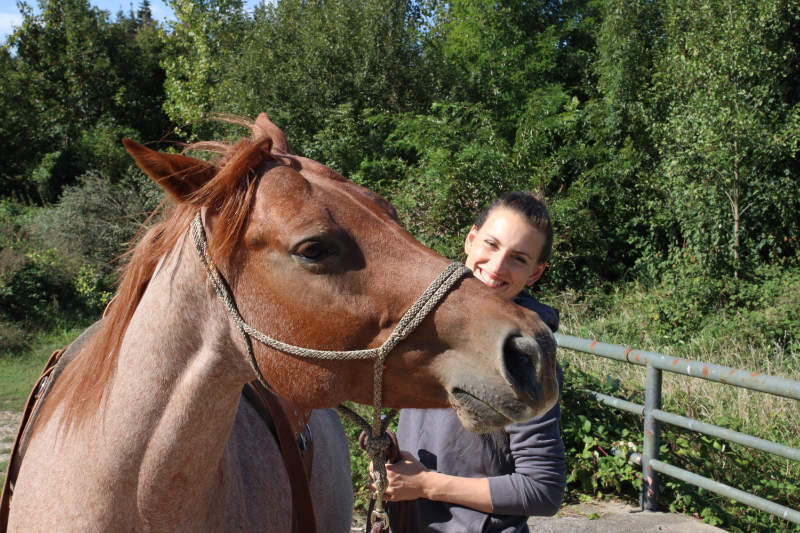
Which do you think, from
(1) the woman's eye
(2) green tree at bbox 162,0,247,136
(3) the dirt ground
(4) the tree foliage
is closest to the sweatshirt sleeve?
(1) the woman's eye

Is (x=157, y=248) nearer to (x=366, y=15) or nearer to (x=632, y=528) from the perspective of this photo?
(x=632, y=528)

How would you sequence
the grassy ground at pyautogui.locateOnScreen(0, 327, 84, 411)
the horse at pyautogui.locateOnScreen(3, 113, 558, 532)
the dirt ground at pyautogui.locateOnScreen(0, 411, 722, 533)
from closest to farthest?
the horse at pyautogui.locateOnScreen(3, 113, 558, 532)
the dirt ground at pyautogui.locateOnScreen(0, 411, 722, 533)
the grassy ground at pyautogui.locateOnScreen(0, 327, 84, 411)

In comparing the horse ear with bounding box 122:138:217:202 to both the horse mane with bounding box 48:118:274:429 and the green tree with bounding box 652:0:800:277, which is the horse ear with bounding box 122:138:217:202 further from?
the green tree with bounding box 652:0:800:277

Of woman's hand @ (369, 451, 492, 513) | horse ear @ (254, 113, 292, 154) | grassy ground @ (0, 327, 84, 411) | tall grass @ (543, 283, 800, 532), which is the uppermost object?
horse ear @ (254, 113, 292, 154)

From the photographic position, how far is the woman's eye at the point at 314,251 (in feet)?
4.56

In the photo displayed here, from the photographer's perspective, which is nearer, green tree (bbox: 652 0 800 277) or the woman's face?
the woman's face

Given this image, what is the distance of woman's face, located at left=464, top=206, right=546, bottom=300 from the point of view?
77.2 inches

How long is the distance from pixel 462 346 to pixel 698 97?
10.8 meters

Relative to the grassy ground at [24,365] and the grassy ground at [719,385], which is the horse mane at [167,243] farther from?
the grassy ground at [24,365]

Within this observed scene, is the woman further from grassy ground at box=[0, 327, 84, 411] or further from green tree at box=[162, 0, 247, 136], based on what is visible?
green tree at box=[162, 0, 247, 136]

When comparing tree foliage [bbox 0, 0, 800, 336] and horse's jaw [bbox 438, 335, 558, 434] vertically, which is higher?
tree foliage [bbox 0, 0, 800, 336]

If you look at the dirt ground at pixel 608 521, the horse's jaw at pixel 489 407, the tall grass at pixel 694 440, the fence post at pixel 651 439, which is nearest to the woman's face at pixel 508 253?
the horse's jaw at pixel 489 407

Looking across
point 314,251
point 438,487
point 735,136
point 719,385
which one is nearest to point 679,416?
point 719,385

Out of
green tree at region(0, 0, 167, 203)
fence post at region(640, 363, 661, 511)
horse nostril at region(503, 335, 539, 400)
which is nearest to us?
horse nostril at region(503, 335, 539, 400)
